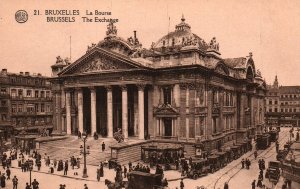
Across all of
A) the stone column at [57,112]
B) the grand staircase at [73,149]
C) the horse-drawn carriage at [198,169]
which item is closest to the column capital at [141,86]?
the grand staircase at [73,149]

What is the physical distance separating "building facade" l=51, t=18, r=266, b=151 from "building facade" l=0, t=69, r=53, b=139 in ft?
50.6

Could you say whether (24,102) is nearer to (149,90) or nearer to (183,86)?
(149,90)

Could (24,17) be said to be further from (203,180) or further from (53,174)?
(203,180)

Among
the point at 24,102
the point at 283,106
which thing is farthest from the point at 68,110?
the point at 283,106

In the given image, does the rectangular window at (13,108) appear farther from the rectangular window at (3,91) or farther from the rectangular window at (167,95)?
the rectangular window at (167,95)

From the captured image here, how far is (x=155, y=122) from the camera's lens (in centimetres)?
4134

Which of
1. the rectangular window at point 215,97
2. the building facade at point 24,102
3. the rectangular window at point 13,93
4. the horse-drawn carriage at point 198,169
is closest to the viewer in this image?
the horse-drawn carriage at point 198,169

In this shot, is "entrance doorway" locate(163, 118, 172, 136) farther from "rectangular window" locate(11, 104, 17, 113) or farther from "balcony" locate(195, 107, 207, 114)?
"rectangular window" locate(11, 104, 17, 113)

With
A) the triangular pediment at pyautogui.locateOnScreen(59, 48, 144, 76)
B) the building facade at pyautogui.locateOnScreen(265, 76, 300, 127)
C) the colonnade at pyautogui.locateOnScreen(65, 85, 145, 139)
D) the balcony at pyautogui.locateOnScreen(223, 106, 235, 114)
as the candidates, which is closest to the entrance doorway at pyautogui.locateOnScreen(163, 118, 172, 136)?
the colonnade at pyautogui.locateOnScreen(65, 85, 145, 139)

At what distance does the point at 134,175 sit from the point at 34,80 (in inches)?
2059

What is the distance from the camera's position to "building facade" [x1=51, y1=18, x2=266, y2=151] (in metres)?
38.9

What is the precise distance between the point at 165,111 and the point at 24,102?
121 ft

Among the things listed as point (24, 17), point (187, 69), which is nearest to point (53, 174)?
point (24, 17)

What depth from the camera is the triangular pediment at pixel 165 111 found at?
39625 millimetres
